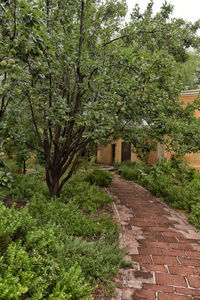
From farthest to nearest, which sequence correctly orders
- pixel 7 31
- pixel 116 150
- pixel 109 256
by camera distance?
pixel 116 150, pixel 109 256, pixel 7 31

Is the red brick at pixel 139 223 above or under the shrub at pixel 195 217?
under

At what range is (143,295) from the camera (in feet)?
8.55

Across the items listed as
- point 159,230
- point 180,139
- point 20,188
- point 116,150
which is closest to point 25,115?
point 20,188

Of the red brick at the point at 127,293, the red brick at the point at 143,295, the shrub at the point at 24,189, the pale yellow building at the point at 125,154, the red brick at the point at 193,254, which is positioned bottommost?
the red brick at the point at 193,254

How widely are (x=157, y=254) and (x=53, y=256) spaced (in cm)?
198


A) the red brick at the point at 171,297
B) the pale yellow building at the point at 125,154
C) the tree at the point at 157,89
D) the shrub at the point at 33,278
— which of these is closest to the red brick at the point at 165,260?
the red brick at the point at 171,297

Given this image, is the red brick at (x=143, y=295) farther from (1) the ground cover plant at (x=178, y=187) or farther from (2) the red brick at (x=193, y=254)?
(1) the ground cover plant at (x=178, y=187)

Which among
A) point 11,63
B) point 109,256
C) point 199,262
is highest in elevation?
point 11,63

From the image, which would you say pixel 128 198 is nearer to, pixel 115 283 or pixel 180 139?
pixel 180 139

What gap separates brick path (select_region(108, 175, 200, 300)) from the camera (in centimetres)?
271

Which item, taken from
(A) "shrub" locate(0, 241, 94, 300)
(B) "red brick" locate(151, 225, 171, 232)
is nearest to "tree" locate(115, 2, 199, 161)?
(B) "red brick" locate(151, 225, 171, 232)

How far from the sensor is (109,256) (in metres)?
3.14

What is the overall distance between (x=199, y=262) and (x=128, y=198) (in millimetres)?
3806

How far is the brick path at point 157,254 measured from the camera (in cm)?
271
